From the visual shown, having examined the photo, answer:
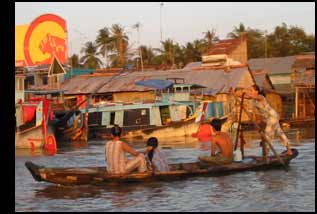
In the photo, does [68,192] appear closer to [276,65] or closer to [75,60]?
[276,65]

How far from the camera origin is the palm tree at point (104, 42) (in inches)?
2338

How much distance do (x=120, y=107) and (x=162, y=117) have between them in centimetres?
237

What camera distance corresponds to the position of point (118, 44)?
5750cm

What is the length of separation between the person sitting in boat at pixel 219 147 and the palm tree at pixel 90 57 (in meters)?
48.4

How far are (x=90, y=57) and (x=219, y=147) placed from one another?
49.6 m

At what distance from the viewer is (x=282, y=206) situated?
9.72m

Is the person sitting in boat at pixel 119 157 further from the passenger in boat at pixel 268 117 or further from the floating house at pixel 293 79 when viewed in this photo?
the floating house at pixel 293 79

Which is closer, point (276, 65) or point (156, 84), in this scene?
point (156, 84)

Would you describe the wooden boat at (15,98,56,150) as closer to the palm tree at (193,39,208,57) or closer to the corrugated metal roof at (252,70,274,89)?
the corrugated metal roof at (252,70,274,89)

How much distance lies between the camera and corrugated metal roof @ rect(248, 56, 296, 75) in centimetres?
4753

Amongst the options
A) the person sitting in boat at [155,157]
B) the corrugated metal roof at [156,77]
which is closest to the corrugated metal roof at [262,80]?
the corrugated metal roof at [156,77]

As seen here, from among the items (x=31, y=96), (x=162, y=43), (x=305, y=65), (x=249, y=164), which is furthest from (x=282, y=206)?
(x=162, y=43)

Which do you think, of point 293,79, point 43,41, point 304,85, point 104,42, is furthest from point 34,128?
point 104,42

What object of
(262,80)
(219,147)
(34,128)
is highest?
(262,80)
